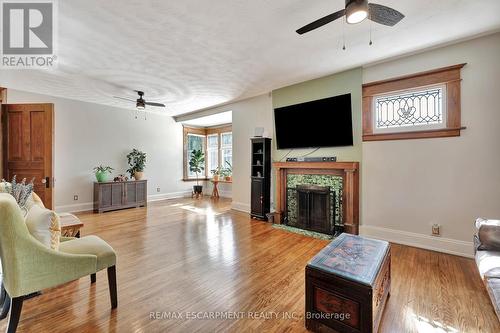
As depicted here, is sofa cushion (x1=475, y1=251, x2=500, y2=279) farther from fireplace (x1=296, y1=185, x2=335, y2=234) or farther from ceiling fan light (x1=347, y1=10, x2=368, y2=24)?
ceiling fan light (x1=347, y1=10, x2=368, y2=24)

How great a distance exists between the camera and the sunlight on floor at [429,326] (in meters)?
1.67

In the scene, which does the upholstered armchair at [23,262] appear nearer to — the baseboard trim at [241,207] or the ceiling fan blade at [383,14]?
the ceiling fan blade at [383,14]

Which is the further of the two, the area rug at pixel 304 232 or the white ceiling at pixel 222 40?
the area rug at pixel 304 232

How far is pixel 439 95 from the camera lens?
3.14m

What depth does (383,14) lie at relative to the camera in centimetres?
198

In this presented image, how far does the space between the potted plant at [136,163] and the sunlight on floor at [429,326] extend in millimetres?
6432

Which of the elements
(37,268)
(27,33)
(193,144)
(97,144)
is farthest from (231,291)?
(193,144)

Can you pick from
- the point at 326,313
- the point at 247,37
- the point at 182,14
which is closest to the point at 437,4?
the point at 247,37

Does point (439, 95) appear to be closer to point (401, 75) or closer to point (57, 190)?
point (401, 75)

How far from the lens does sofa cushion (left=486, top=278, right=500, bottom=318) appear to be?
153cm

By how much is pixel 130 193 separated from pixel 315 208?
484 cm

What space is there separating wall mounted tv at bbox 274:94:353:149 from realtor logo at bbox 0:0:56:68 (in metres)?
3.71

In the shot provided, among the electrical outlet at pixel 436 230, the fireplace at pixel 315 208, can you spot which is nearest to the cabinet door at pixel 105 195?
the fireplace at pixel 315 208

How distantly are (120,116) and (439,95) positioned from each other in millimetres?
7168
